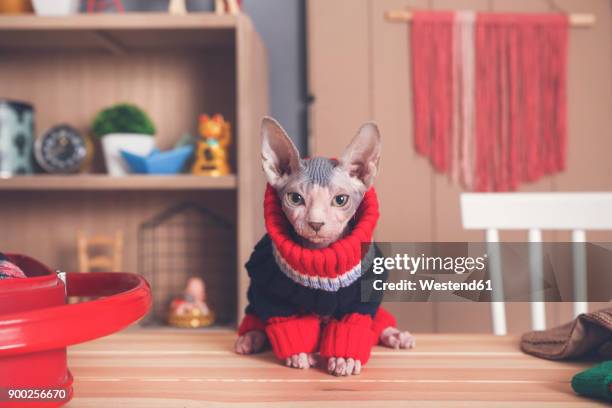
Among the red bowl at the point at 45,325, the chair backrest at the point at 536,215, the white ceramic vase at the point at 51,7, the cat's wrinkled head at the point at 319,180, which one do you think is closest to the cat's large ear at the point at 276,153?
the cat's wrinkled head at the point at 319,180

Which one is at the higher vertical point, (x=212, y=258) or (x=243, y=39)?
(x=243, y=39)

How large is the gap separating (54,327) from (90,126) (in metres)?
1.60

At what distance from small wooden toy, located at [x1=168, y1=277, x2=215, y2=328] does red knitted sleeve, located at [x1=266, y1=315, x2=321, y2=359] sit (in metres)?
0.98

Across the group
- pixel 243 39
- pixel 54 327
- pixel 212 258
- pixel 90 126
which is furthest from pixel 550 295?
pixel 90 126

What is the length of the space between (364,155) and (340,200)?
0.21ft

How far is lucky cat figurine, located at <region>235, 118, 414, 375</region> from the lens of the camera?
2.09 feet

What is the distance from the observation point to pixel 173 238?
72.3 inches

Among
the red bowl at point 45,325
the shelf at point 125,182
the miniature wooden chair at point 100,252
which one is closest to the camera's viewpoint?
the red bowl at point 45,325

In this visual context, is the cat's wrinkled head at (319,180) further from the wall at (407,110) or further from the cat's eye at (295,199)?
the wall at (407,110)

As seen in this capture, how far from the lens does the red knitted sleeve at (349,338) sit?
24.5 inches

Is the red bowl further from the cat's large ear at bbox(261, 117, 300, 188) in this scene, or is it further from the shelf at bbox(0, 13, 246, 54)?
the shelf at bbox(0, 13, 246, 54)

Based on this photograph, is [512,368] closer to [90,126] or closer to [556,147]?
[556,147]

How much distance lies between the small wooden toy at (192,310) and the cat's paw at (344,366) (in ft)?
3.49

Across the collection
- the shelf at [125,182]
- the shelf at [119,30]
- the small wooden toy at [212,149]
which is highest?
the shelf at [119,30]
